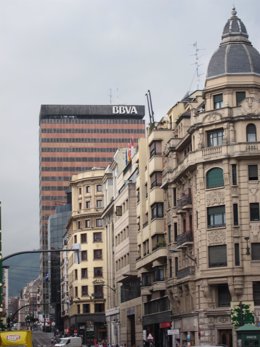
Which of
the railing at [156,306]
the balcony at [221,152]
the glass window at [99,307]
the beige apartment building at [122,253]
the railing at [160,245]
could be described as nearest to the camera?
the balcony at [221,152]

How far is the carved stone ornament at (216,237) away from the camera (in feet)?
253

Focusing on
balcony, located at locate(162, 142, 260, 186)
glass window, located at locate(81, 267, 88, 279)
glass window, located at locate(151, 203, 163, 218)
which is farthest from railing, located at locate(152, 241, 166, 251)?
glass window, located at locate(81, 267, 88, 279)

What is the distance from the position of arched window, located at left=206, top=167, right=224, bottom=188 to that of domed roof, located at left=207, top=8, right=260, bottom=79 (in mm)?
8636

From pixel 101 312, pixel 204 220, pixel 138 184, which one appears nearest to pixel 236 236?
pixel 204 220

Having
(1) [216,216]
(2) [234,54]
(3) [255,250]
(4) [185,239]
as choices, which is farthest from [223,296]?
(2) [234,54]

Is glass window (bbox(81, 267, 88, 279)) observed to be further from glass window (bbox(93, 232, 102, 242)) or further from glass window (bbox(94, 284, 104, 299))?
glass window (bbox(93, 232, 102, 242))

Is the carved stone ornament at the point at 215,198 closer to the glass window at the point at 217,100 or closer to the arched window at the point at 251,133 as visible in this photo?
the arched window at the point at 251,133

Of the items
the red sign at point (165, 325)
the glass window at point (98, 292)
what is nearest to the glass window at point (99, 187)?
the glass window at point (98, 292)

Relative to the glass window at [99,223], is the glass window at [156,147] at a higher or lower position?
lower

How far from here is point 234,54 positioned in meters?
81.8

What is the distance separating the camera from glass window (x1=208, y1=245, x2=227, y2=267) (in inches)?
3036

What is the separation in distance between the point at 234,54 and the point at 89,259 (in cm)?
8610

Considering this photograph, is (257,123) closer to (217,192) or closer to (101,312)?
(217,192)

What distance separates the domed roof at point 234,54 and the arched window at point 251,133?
5.17 meters
